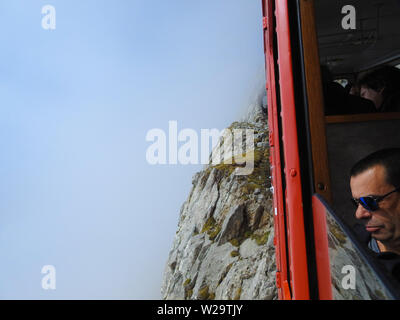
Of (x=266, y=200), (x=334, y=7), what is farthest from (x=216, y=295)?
(x=334, y=7)

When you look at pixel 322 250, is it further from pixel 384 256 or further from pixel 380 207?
pixel 380 207

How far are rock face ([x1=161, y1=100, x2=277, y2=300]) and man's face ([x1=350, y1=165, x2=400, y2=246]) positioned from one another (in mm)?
11076

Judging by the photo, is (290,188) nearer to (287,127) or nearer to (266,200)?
(287,127)

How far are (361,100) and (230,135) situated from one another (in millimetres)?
33741

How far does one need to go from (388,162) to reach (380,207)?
0.26 meters

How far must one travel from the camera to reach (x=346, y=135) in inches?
69.3

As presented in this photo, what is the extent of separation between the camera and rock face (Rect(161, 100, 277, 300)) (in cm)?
1455

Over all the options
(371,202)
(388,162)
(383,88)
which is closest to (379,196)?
(371,202)

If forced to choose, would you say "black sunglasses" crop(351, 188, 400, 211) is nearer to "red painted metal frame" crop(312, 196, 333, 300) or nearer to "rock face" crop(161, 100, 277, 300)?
"red painted metal frame" crop(312, 196, 333, 300)

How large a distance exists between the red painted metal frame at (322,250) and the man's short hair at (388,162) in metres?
0.43

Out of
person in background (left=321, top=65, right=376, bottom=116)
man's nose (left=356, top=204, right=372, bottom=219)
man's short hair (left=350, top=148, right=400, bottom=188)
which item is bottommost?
man's nose (left=356, top=204, right=372, bottom=219)

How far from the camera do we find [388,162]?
1.66 m

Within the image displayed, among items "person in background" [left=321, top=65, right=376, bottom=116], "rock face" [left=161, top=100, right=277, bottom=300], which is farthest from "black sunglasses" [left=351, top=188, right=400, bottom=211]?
"rock face" [left=161, top=100, right=277, bottom=300]

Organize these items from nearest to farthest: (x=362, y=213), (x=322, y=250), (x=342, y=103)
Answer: (x=322, y=250) < (x=362, y=213) < (x=342, y=103)
